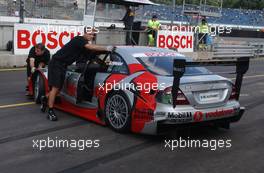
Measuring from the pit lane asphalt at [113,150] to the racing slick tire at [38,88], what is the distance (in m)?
0.41

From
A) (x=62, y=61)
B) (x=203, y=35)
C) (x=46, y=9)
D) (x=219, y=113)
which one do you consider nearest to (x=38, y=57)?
(x=62, y=61)

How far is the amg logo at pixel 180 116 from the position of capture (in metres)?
6.32

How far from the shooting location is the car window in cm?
726

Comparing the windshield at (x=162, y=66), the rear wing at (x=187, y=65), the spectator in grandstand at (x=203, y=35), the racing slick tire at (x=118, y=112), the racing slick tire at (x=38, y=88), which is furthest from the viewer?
the spectator in grandstand at (x=203, y=35)

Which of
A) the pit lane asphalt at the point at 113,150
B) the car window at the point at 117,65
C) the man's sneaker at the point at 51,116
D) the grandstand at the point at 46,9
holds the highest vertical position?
the grandstand at the point at 46,9

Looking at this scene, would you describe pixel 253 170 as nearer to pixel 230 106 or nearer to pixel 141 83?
pixel 230 106

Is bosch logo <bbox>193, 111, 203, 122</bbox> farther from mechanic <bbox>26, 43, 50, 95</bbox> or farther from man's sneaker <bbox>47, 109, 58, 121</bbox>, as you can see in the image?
mechanic <bbox>26, 43, 50, 95</bbox>

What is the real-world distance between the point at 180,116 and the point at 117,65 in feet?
→ 5.13

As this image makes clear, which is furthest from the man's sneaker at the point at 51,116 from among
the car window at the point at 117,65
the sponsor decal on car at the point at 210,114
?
the sponsor decal on car at the point at 210,114

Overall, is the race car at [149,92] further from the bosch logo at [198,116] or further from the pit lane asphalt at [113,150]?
the pit lane asphalt at [113,150]

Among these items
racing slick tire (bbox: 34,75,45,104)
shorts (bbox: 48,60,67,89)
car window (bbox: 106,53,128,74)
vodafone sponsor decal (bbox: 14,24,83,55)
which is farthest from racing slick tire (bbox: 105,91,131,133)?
vodafone sponsor decal (bbox: 14,24,83,55)

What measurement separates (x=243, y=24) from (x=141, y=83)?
127ft

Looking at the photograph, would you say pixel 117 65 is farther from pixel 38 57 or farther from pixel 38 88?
pixel 38 57

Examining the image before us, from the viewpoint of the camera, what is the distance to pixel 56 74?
25.8 ft
